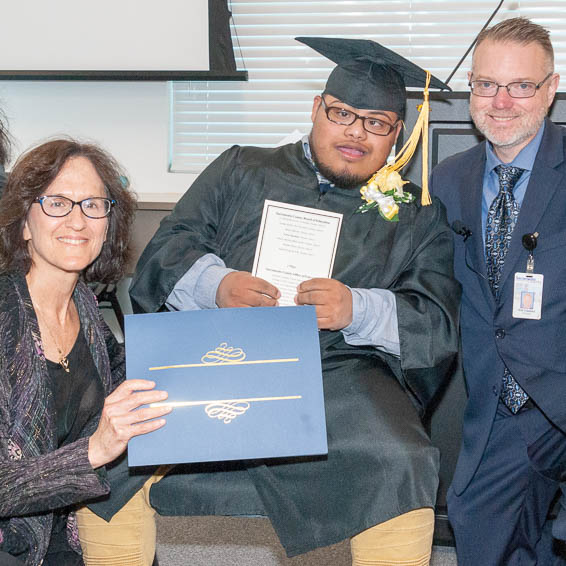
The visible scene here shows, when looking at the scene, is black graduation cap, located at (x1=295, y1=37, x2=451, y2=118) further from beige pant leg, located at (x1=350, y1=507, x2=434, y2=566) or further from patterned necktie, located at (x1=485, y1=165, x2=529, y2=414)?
beige pant leg, located at (x1=350, y1=507, x2=434, y2=566)

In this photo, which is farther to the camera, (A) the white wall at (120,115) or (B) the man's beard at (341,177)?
(A) the white wall at (120,115)

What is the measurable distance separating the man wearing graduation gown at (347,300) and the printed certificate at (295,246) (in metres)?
0.07

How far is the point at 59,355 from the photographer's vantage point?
6.60ft

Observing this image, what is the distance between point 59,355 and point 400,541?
95cm

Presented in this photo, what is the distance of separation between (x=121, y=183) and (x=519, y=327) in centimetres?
120

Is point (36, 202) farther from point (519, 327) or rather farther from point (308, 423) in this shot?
point (519, 327)

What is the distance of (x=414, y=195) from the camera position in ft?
7.89

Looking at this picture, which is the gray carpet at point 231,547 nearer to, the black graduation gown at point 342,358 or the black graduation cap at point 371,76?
the black graduation gown at point 342,358

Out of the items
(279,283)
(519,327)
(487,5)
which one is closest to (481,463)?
(519,327)

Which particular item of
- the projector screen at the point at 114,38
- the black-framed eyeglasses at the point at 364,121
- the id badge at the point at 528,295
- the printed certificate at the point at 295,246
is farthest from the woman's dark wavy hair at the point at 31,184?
the projector screen at the point at 114,38

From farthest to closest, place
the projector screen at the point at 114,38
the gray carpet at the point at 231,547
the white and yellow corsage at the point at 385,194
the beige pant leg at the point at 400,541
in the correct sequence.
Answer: the projector screen at the point at 114,38, the gray carpet at the point at 231,547, the white and yellow corsage at the point at 385,194, the beige pant leg at the point at 400,541

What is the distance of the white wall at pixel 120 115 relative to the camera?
514 cm

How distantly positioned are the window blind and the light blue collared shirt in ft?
8.97

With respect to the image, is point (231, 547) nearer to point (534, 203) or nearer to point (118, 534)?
point (118, 534)
